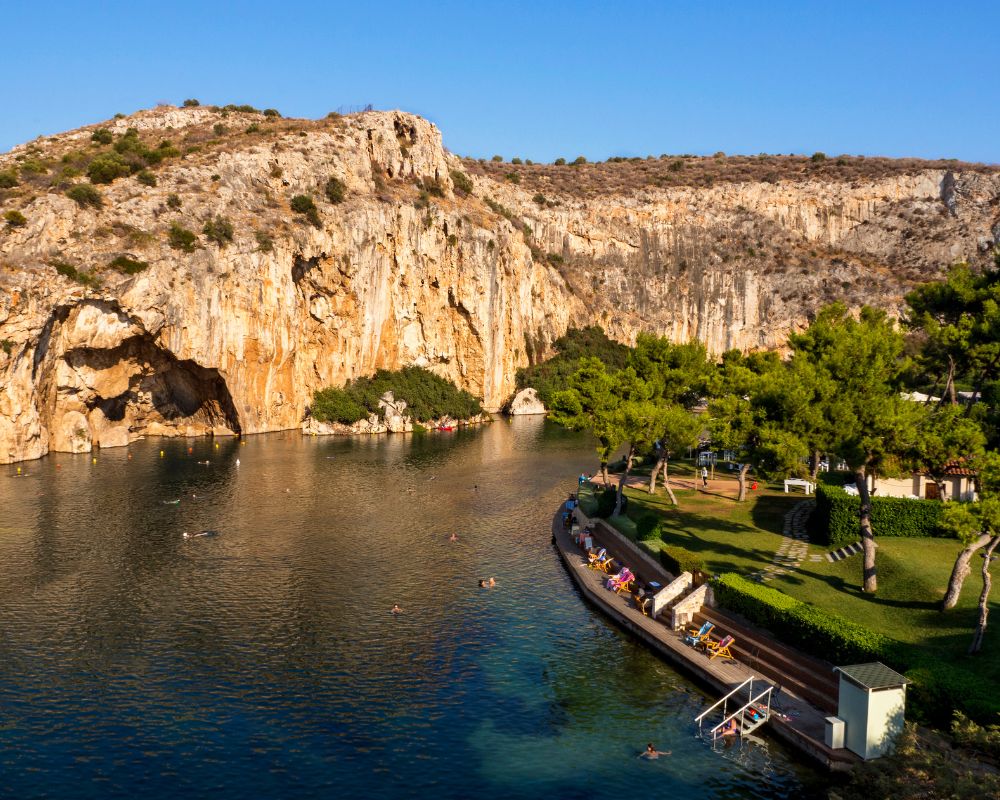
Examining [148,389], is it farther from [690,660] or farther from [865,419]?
[865,419]

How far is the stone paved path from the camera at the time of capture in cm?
3209

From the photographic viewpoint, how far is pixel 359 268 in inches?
3607

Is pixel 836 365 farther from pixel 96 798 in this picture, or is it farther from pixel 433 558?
pixel 96 798

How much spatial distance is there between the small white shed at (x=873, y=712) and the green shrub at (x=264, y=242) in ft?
241

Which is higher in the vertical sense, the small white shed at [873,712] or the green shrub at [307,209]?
the green shrub at [307,209]

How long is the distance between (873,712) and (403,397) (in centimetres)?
7653

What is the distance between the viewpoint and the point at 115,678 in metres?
25.2

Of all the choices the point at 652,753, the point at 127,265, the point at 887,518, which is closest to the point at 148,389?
the point at 127,265

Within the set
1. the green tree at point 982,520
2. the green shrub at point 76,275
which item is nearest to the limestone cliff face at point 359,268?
the green shrub at point 76,275

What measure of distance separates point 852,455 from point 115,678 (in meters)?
27.2

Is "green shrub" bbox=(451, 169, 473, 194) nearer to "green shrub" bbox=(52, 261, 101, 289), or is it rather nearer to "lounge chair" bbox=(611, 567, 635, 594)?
"green shrub" bbox=(52, 261, 101, 289)

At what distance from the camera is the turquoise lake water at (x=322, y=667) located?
20.0 m

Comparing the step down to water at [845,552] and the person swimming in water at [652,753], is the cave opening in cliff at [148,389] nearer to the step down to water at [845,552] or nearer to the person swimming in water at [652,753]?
the step down to water at [845,552]

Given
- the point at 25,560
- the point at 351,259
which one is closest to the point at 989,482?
the point at 25,560
